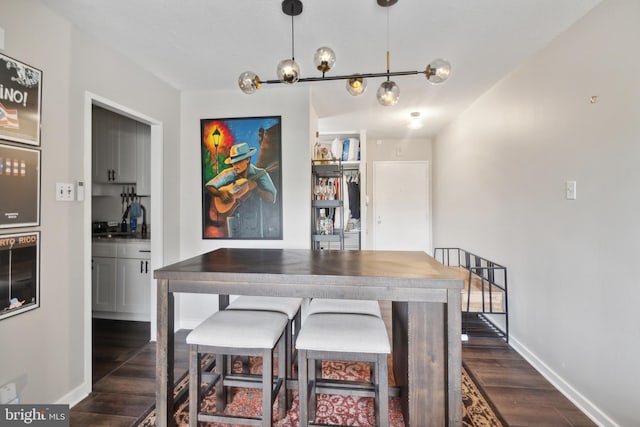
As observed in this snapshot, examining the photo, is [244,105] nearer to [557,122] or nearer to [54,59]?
[54,59]

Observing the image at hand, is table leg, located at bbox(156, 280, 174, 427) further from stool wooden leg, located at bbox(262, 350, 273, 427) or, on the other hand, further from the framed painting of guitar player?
the framed painting of guitar player

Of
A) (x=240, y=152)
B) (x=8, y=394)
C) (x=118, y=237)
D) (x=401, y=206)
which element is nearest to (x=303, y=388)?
(x=8, y=394)

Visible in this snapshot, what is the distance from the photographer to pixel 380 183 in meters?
5.07

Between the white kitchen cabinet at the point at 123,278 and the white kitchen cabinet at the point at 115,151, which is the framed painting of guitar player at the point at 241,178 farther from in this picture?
the white kitchen cabinet at the point at 115,151

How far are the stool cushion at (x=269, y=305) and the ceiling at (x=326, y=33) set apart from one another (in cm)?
168

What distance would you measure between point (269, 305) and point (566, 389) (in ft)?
6.43

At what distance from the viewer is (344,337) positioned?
1316 millimetres

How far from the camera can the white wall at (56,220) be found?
60.8 inches

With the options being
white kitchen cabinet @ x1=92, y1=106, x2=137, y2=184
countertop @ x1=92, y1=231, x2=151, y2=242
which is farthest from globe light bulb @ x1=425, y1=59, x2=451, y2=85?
white kitchen cabinet @ x1=92, y1=106, x2=137, y2=184

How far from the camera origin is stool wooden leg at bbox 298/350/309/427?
4.40 ft

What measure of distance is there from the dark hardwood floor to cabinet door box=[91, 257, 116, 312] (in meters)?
0.30

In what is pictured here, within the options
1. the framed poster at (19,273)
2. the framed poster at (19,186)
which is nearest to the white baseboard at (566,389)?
the framed poster at (19,273)

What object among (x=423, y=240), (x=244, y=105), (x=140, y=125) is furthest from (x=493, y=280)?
(x=140, y=125)

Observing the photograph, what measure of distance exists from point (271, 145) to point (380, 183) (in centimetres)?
267
